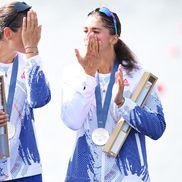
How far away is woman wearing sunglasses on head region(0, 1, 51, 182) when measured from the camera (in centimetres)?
433

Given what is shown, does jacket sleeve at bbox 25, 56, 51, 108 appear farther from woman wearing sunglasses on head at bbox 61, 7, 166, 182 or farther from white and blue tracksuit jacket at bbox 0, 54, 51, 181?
woman wearing sunglasses on head at bbox 61, 7, 166, 182

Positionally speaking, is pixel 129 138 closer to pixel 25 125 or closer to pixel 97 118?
pixel 97 118

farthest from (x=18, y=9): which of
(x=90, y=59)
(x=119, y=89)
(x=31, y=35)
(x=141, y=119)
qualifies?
(x=141, y=119)

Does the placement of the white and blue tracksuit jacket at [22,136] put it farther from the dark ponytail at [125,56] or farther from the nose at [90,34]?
the dark ponytail at [125,56]

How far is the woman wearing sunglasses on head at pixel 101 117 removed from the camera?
4340mm

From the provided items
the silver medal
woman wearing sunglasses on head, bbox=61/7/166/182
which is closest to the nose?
woman wearing sunglasses on head, bbox=61/7/166/182

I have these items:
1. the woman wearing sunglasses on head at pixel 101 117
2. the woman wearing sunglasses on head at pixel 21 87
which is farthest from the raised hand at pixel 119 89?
the woman wearing sunglasses on head at pixel 21 87

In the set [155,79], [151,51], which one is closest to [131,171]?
[155,79]

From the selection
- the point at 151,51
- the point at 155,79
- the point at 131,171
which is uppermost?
the point at 155,79

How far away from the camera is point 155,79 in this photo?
14.7 feet

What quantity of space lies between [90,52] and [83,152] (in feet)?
1.76

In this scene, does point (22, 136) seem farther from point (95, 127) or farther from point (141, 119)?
point (141, 119)

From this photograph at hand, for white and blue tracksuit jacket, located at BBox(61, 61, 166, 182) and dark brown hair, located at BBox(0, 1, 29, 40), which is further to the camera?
dark brown hair, located at BBox(0, 1, 29, 40)

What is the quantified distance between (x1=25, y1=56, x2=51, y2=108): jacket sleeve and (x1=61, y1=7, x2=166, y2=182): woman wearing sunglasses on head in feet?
0.45
